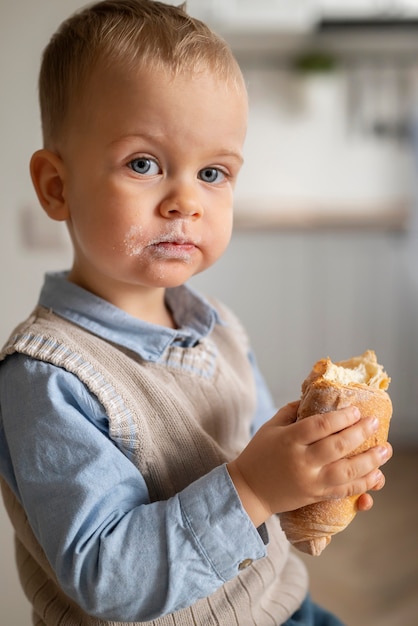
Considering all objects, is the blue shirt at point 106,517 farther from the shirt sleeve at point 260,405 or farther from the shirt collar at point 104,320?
the shirt sleeve at point 260,405

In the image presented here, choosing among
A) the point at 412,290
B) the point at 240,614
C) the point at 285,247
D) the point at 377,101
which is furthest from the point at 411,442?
the point at 240,614

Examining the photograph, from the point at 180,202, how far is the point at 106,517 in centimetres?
33

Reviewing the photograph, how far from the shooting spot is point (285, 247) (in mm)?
2912

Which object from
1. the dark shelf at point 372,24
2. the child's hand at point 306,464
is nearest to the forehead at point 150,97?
the child's hand at point 306,464

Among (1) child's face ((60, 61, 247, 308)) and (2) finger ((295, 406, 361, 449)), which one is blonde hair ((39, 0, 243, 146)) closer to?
(1) child's face ((60, 61, 247, 308))

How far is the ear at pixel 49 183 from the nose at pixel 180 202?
0.48 ft

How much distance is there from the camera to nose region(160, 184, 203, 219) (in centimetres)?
77

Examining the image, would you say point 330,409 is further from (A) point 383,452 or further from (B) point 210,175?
(B) point 210,175

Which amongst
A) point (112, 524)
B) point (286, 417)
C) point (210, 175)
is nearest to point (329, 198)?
point (210, 175)

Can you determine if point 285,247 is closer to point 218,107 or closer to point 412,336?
point 412,336

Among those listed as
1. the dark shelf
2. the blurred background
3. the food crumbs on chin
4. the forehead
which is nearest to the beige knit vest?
the food crumbs on chin

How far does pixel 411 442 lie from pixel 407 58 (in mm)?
1571

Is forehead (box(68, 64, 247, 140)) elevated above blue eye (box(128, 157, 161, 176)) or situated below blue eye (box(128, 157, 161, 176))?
above

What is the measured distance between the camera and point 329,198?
292cm
